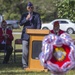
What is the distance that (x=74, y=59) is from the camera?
4.85 metres

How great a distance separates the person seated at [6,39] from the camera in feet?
40.1

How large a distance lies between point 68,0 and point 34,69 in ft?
15.9

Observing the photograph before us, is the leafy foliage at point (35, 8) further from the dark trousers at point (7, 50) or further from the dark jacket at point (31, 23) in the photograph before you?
the dark jacket at point (31, 23)

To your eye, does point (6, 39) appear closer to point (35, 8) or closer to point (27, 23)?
point (27, 23)

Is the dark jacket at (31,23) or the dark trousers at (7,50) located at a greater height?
the dark jacket at (31,23)

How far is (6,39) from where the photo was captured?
1230 cm

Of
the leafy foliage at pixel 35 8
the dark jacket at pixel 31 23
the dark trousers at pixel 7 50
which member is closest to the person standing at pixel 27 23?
the dark jacket at pixel 31 23

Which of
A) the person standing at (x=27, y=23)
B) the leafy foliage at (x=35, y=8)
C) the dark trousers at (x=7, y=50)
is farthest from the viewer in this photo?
the leafy foliage at (x=35, y=8)

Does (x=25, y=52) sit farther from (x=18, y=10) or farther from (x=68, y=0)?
(x=18, y=10)

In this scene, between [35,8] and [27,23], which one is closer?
[27,23]

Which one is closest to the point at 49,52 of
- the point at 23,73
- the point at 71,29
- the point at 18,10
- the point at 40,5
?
the point at 23,73

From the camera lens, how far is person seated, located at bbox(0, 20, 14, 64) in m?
12.2

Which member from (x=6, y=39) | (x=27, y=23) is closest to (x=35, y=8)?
(x=6, y=39)

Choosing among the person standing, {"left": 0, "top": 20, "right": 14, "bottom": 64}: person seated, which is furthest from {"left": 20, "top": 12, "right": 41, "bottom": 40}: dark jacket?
{"left": 0, "top": 20, "right": 14, "bottom": 64}: person seated
